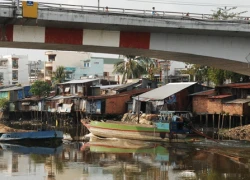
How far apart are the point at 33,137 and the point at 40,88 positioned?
30225 millimetres

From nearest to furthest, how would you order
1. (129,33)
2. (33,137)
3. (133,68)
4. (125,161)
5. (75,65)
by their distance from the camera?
1. (129,33)
2. (125,161)
3. (33,137)
4. (133,68)
5. (75,65)

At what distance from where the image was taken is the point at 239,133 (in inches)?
1296

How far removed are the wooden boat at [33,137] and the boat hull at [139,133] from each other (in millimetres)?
4270

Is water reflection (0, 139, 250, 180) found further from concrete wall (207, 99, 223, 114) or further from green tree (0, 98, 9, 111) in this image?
green tree (0, 98, 9, 111)

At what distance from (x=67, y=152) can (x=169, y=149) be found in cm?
636

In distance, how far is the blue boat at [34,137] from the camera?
29.0 metres

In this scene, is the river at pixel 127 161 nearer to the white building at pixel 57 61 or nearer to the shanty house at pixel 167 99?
the shanty house at pixel 167 99

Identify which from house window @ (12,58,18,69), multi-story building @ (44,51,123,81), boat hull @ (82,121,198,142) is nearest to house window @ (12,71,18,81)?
house window @ (12,58,18,69)

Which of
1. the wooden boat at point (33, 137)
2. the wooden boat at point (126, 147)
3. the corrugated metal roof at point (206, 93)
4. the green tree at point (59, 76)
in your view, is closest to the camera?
the wooden boat at point (126, 147)

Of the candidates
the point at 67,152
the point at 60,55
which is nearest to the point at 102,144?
the point at 67,152

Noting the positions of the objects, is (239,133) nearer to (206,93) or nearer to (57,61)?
(206,93)

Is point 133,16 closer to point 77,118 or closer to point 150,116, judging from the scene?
point 150,116

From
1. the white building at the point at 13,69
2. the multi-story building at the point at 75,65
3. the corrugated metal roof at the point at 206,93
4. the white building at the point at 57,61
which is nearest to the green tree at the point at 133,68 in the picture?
the multi-story building at the point at 75,65

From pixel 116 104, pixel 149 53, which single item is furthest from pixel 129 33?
pixel 116 104
